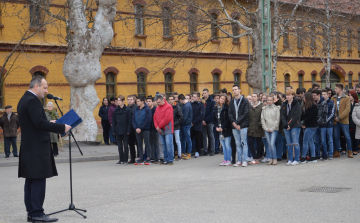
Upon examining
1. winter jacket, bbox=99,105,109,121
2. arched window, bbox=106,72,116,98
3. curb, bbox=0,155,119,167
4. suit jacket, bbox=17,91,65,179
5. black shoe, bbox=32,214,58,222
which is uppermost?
arched window, bbox=106,72,116,98

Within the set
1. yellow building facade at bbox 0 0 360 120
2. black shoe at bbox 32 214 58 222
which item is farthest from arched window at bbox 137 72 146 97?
black shoe at bbox 32 214 58 222

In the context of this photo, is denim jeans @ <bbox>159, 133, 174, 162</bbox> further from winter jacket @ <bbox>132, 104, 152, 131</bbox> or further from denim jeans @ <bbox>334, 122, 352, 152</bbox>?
denim jeans @ <bbox>334, 122, 352, 152</bbox>

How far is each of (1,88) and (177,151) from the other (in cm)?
1180

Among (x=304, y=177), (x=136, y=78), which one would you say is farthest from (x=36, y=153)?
(x=136, y=78)

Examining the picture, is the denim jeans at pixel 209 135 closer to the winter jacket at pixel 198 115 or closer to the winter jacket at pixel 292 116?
the winter jacket at pixel 198 115

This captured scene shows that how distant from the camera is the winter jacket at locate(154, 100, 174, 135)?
13.7 meters

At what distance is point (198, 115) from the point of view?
52.6 ft

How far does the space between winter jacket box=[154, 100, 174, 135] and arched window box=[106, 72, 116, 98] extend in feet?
47.0

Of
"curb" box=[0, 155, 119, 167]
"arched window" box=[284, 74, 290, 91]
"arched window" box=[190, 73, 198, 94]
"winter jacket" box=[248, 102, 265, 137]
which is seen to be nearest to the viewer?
"winter jacket" box=[248, 102, 265, 137]

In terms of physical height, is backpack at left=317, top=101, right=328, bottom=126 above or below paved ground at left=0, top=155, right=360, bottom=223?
above

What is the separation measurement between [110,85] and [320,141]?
16028 mm

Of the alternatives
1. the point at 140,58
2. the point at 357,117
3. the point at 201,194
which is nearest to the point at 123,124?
the point at 201,194

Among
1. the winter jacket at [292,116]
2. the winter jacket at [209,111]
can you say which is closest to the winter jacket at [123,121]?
the winter jacket at [209,111]

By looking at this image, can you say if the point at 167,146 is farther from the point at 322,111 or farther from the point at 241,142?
the point at 322,111
